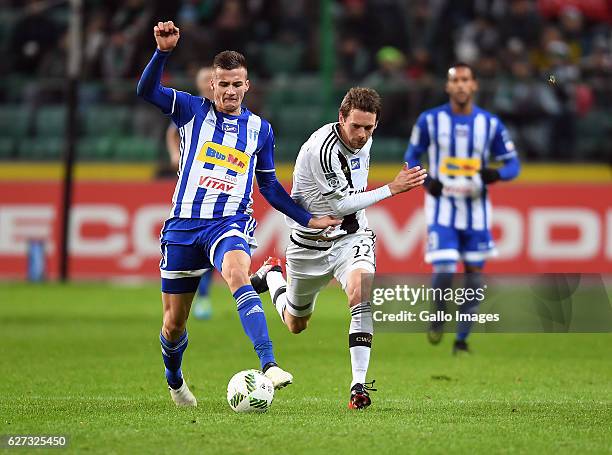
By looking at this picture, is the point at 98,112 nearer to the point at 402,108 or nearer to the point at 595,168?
the point at 402,108

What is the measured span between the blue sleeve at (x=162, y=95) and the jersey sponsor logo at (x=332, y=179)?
100cm

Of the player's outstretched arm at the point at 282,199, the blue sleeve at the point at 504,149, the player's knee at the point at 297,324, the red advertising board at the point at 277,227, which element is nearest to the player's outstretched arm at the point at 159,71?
the player's outstretched arm at the point at 282,199

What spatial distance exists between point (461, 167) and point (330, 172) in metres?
4.03

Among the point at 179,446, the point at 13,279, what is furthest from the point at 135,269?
the point at 179,446

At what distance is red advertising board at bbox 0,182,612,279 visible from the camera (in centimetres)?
1894

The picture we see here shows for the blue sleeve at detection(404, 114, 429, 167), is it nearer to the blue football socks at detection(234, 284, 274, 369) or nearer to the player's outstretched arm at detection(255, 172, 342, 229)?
the player's outstretched arm at detection(255, 172, 342, 229)

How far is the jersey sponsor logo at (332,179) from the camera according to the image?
339 inches

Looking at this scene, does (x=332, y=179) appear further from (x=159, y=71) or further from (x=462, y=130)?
(x=462, y=130)

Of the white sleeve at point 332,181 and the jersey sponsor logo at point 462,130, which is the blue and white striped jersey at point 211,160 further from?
the jersey sponsor logo at point 462,130

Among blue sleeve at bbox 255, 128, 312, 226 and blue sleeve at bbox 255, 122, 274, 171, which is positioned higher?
blue sleeve at bbox 255, 122, 274, 171

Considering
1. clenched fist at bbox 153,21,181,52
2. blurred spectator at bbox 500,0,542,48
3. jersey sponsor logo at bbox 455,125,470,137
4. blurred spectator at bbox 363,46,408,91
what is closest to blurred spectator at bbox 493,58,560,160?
blurred spectator at bbox 363,46,408,91

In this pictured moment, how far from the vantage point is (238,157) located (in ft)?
27.0

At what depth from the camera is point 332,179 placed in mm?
8625

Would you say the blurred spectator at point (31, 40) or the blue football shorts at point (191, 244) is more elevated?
the blurred spectator at point (31, 40)
